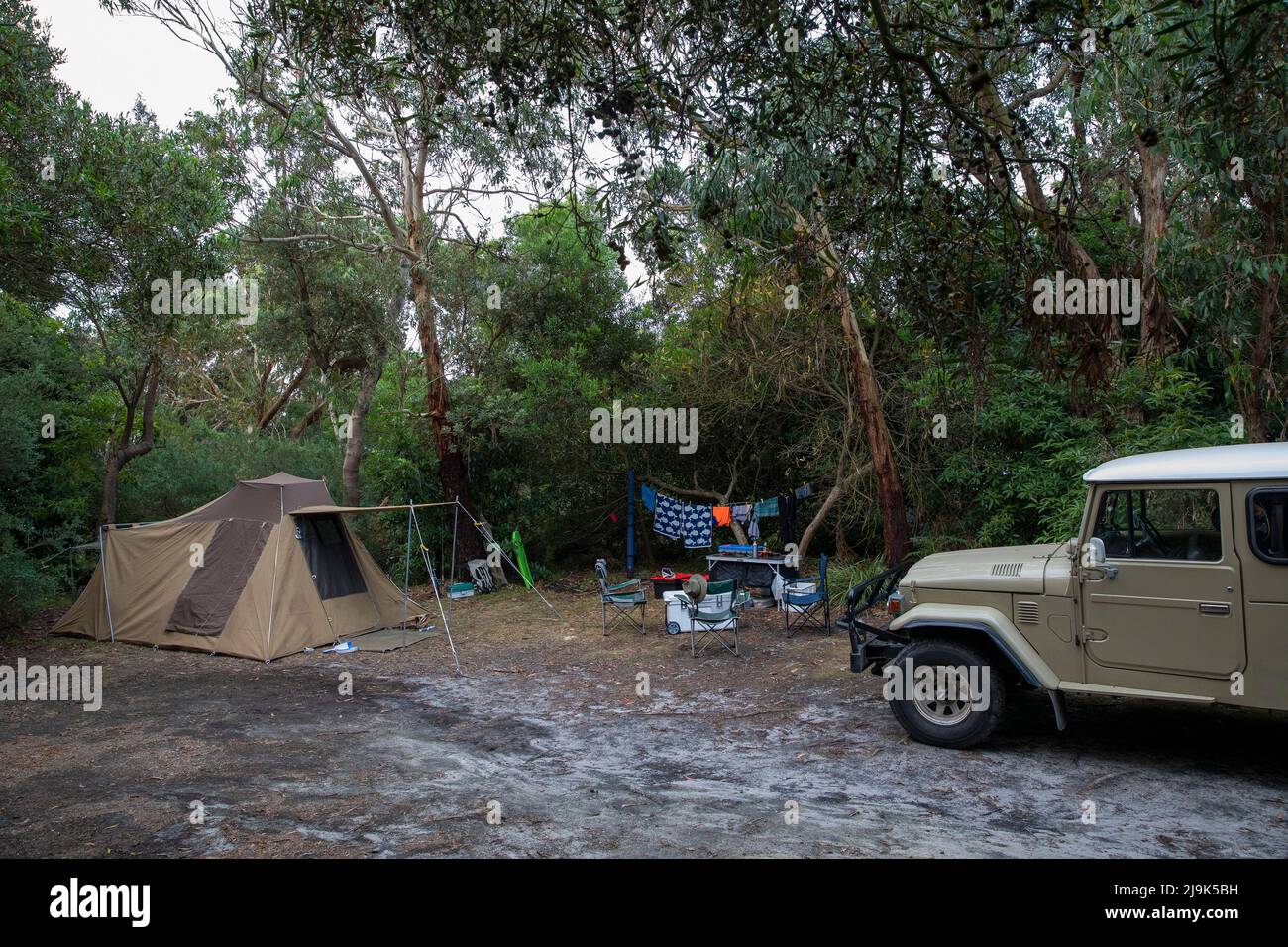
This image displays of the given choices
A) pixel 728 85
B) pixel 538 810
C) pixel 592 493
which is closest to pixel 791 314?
pixel 592 493

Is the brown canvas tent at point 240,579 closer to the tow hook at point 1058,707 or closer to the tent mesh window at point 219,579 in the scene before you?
the tent mesh window at point 219,579

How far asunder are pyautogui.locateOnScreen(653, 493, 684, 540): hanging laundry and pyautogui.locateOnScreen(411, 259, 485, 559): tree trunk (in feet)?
10.4

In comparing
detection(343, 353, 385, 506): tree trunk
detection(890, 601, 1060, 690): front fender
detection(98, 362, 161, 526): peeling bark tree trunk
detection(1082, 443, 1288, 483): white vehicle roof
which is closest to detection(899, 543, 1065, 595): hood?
detection(890, 601, 1060, 690): front fender

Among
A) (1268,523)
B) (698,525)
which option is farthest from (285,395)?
(1268,523)

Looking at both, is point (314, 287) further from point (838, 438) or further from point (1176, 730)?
point (1176, 730)

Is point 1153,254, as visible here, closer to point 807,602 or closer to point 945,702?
point 807,602

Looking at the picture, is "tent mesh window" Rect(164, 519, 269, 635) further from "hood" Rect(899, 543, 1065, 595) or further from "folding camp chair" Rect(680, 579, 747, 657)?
"hood" Rect(899, 543, 1065, 595)

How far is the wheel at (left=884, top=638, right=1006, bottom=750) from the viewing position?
18.5 feet

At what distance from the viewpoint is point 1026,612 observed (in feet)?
18.2

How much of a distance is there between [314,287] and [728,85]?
12759mm

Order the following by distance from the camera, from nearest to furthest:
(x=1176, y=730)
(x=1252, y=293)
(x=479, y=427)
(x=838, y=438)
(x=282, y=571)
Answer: (x=1176, y=730), (x=1252, y=293), (x=282, y=571), (x=838, y=438), (x=479, y=427)

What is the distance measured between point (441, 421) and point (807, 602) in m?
7.47

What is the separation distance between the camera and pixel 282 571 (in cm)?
1009

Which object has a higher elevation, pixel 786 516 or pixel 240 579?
pixel 786 516
